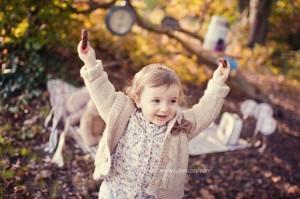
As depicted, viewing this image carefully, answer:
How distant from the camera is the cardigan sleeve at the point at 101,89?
97.7 inches

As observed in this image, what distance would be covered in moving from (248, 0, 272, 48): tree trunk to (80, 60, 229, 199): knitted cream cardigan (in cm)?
473

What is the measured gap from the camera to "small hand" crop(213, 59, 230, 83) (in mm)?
2787

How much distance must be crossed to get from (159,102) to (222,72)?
1.75ft

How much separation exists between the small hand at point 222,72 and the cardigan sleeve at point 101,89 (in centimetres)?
59

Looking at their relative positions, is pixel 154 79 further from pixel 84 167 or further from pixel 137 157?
pixel 84 167

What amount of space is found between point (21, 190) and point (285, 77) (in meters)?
5.79

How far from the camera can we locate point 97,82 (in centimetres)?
249

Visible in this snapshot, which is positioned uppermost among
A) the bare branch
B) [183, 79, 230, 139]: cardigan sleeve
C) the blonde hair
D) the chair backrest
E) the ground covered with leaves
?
the bare branch

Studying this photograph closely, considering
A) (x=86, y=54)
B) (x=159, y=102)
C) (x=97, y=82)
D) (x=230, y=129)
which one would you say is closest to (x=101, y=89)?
(x=97, y=82)

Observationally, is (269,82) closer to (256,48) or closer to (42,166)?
(256,48)

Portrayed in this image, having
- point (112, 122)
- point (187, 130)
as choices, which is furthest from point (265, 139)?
point (112, 122)

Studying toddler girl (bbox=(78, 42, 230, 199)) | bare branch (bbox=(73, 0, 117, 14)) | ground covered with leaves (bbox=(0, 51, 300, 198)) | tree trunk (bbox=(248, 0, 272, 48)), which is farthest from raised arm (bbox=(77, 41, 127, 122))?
tree trunk (bbox=(248, 0, 272, 48))

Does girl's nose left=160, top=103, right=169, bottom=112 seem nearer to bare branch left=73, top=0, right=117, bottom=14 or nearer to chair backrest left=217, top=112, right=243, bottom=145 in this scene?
chair backrest left=217, top=112, right=243, bottom=145

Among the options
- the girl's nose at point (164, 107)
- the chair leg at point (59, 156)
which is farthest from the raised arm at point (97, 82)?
the chair leg at point (59, 156)
